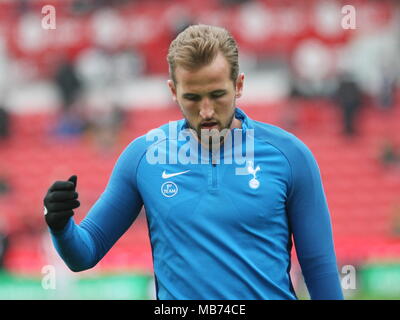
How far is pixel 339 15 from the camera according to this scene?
46.7ft

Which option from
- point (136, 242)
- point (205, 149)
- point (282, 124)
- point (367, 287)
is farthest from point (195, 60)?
point (282, 124)

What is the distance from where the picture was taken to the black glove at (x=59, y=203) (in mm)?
2496

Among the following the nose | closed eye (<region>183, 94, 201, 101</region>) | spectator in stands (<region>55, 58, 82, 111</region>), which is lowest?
the nose

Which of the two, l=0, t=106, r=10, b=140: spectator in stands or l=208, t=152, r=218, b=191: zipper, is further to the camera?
l=0, t=106, r=10, b=140: spectator in stands

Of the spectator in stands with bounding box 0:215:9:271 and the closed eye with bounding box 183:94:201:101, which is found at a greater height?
the closed eye with bounding box 183:94:201:101

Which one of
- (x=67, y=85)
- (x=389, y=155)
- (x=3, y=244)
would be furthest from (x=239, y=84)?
(x=67, y=85)

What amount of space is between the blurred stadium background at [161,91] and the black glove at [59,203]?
9.44 m

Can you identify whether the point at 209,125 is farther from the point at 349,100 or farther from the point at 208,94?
the point at 349,100

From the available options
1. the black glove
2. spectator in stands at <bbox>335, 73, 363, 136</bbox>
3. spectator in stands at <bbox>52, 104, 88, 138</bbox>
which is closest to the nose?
the black glove

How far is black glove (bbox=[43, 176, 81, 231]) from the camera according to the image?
8.19 feet

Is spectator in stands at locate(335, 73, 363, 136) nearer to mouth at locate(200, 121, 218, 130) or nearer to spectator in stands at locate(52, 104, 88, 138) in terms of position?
spectator in stands at locate(52, 104, 88, 138)

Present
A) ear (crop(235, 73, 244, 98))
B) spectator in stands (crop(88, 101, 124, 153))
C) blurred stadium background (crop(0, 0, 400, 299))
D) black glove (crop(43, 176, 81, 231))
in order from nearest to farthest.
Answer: black glove (crop(43, 176, 81, 231)) → ear (crop(235, 73, 244, 98)) → blurred stadium background (crop(0, 0, 400, 299)) → spectator in stands (crop(88, 101, 124, 153))

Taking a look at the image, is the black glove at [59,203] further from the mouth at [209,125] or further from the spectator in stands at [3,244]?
the spectator in stands at [3,244]
